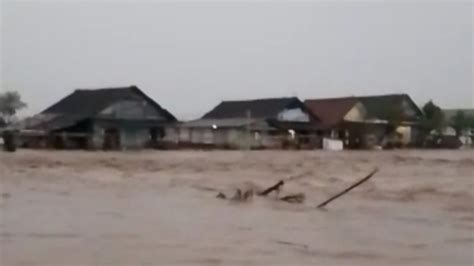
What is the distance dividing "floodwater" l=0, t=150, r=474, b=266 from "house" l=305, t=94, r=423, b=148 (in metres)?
1.73

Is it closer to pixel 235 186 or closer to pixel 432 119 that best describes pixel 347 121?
pixel 432 119

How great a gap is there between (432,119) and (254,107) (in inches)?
114

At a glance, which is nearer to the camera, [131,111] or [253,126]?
[131,111]

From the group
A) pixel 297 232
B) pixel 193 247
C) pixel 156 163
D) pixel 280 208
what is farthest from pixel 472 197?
pixel 156 163

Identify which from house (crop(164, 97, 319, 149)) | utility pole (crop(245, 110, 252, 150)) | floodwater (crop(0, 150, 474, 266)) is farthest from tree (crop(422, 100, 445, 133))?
utility pole (crop(245, 110, 252, 150))

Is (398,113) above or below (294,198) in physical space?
Answer: above

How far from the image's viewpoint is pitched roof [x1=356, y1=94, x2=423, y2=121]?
902 cm

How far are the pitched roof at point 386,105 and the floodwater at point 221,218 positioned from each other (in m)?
1.41

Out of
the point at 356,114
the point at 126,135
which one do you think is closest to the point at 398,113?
the point at 356,114

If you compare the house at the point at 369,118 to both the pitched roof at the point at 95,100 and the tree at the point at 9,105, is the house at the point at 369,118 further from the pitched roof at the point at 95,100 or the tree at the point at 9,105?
the tree at the point at 9,105

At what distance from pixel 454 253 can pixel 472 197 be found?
243 centimetres

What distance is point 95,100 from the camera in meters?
8.86

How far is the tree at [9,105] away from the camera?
578 cm

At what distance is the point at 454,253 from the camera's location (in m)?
3.15
